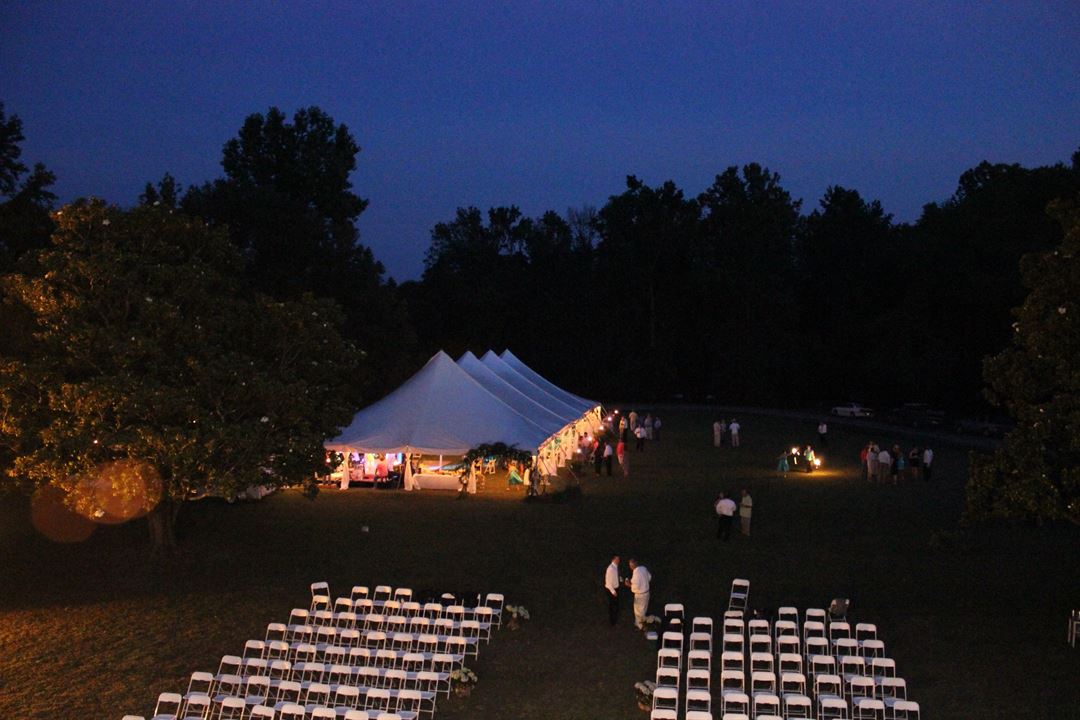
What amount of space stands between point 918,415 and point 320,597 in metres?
40.4

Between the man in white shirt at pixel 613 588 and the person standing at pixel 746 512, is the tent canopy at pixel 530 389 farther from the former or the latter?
the man in white shirt at pixel 613 588

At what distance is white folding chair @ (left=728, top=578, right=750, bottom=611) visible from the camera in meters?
13.6

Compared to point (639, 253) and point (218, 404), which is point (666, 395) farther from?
point (218, 404)

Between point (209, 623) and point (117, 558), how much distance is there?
183 inches

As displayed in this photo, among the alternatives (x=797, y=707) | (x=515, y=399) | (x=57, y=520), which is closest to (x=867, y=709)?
(x=797, y=707)

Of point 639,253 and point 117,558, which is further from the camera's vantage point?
point 639,253

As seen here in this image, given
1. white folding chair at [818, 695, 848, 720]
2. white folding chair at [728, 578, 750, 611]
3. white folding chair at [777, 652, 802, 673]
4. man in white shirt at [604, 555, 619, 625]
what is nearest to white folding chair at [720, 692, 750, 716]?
white folding chair at [777, 652, 802, 673]

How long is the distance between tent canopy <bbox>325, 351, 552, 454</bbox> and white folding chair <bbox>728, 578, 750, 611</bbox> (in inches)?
361

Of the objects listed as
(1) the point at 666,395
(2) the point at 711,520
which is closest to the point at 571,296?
(1) the point at 666,395

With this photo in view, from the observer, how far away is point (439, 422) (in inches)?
940

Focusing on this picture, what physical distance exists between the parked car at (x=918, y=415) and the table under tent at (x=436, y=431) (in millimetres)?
23071

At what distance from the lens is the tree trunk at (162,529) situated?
17156 mm

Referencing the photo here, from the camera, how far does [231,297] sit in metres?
17.5

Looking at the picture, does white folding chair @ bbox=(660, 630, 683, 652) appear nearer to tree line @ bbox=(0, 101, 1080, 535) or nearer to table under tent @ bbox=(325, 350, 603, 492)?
tree line @ bbox=(0, 101, 1080, 535)
